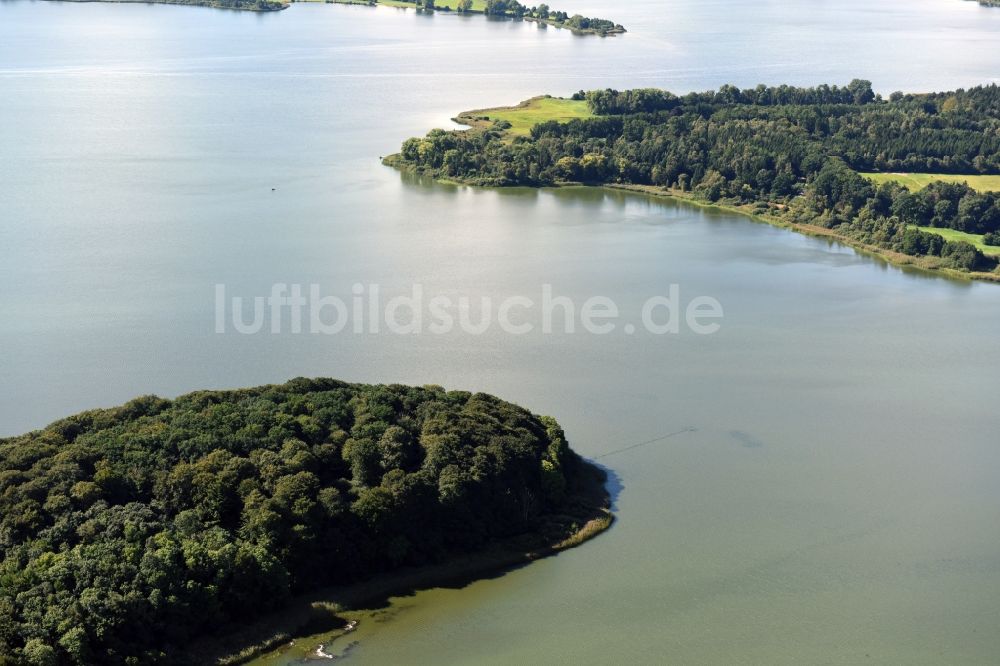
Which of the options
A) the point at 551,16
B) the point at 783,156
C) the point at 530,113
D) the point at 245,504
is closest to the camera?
the point at 245,504

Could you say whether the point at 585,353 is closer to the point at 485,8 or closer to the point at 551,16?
the point at 551,16

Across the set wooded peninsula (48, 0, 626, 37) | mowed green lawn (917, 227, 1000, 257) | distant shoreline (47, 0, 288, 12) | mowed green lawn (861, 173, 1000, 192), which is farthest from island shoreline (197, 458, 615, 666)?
distant shoreline (47, 0, 288, 12)

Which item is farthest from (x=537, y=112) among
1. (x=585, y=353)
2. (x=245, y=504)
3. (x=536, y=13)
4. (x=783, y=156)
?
(x=245, y=504)

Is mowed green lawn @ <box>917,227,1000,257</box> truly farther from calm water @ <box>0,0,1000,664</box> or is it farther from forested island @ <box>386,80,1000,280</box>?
calm water @ <box>0,0,1000,664</box>

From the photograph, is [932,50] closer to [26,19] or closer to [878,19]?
[878,19]

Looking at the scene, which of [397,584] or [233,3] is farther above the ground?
[233,3]

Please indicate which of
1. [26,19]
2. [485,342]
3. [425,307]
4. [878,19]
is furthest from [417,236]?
[878,19]
